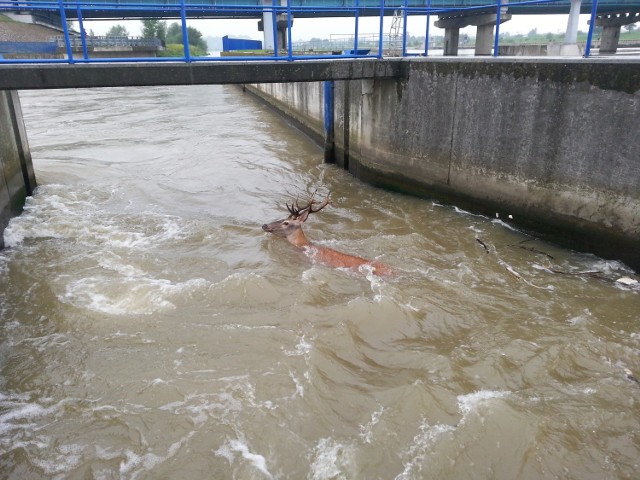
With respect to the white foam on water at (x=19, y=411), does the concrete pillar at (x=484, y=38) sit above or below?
above

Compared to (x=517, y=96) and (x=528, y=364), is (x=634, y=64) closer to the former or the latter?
(x=517, y=96)

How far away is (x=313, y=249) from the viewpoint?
8.54 m

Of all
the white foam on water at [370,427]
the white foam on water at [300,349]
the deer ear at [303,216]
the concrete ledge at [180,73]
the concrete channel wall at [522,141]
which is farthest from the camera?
the deer ear at [303,216]

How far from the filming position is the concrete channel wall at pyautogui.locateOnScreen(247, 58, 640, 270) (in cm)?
759

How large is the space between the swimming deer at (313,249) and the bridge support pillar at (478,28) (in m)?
24.8

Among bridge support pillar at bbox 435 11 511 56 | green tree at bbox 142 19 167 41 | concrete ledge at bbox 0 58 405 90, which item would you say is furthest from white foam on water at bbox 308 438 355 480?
green tree at bbox 142 19 167 41

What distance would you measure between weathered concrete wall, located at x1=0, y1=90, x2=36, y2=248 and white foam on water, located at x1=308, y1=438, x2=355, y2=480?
8.05 meters

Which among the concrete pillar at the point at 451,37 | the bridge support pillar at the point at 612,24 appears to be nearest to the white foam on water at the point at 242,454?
the concrete pillar at the point at 451,37

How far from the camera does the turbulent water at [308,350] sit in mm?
4473

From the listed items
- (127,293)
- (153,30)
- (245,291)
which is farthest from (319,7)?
(153,30)

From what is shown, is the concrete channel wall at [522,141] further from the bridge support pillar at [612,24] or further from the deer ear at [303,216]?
the bridge support pillar at [612,24]

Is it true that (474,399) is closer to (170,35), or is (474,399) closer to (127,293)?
(127,293)

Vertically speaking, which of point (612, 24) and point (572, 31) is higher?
point (612, 24)

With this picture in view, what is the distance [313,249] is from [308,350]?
2899 millimetres
